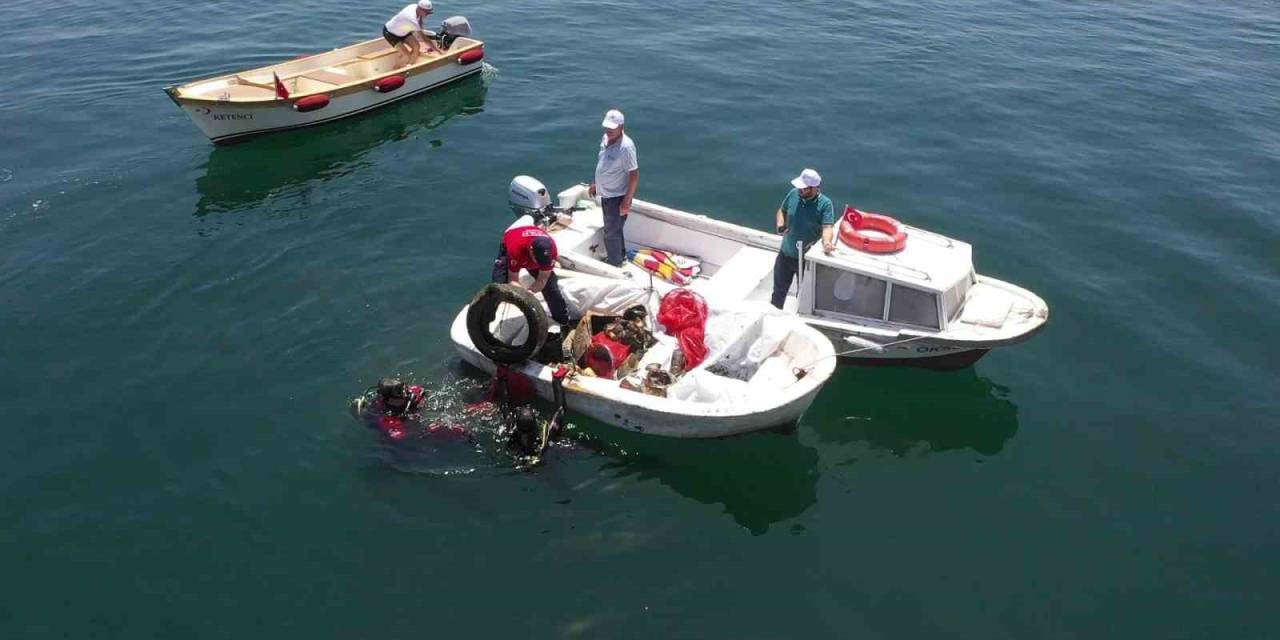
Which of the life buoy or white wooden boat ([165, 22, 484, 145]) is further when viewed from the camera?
white wooden boat ([165, 22, 484, 145])

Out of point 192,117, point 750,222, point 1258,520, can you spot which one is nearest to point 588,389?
point 750,222

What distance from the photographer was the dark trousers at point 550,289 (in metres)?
12.9

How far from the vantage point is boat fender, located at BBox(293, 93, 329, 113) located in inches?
839

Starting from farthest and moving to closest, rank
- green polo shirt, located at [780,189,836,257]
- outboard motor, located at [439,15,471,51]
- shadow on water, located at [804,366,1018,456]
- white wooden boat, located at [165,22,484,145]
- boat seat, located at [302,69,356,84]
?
1. outboard motor, located at [439,15,471,51]
2. boat seat, located at [302,69,356,84]
3. white wooden boat, located at [165,22,484,145]
4. green polo shirt, located at [780,189,836,257]
5. shadow on water, located at [804,366,1018,456]

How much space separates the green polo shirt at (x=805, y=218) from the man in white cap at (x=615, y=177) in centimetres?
265

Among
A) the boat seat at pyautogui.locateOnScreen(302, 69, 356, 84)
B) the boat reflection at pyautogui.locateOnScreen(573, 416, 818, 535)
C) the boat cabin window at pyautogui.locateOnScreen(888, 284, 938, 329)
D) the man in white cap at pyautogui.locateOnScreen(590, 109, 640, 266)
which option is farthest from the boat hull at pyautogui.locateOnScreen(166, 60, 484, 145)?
the boat cabin window at pyautogui.locateOnScreen(888, 284, 938, 329)

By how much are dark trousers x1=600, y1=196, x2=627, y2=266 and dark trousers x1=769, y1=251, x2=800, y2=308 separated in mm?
2801

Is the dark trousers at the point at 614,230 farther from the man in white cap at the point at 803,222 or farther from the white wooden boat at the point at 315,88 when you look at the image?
the white wooden boat at the point at 315,88

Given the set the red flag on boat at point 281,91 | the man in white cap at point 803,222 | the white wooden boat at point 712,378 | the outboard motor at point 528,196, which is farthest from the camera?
the red flag on boat at point 281,91

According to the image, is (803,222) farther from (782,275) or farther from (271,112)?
(271,112)

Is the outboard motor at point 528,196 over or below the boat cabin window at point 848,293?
over

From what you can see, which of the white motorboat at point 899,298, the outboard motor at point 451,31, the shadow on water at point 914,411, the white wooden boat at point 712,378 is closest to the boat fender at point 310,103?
the outboard motor at point 451,31

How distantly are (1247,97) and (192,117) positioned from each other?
96.5 feet

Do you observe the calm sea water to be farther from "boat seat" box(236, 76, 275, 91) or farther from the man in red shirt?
the man in red shirt
